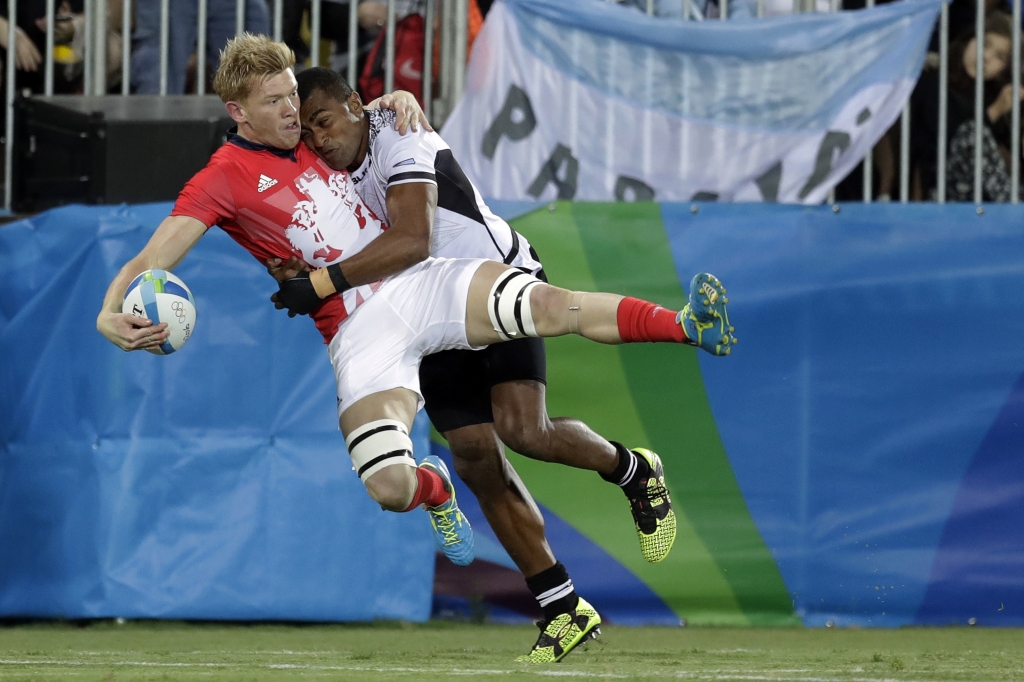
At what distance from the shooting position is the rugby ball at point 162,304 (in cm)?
530

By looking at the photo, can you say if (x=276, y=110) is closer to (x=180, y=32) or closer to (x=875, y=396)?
(x=180, y=32)

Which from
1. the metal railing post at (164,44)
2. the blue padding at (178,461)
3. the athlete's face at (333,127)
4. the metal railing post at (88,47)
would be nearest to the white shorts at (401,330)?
the athlete's face at (333,127)

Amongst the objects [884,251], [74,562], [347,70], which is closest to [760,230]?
[884,251]

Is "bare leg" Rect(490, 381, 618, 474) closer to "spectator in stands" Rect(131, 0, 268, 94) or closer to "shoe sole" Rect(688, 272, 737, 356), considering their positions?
"shoe sole" Rect(688, 272, 737, 356)

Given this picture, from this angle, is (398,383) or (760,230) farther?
(760,230)

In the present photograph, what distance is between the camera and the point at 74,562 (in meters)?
7.82

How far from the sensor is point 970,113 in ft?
26.6

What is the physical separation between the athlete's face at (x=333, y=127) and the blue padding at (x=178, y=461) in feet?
7.31

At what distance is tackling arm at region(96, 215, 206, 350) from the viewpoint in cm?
528

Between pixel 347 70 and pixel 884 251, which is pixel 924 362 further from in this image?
pixel 347 70

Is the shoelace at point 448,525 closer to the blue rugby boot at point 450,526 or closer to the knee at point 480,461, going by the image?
the blue rugby boot at point 450,526

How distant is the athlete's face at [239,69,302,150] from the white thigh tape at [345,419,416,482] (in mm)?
1251

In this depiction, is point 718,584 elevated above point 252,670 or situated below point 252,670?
below

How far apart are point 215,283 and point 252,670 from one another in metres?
3.19
